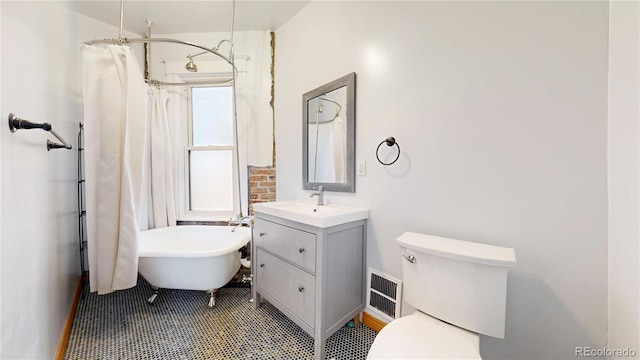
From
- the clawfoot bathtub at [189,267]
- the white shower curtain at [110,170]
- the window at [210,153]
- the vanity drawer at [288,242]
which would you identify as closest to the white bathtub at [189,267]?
Result: the clawfoot bathtub at [189,267]

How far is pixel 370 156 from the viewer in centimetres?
157

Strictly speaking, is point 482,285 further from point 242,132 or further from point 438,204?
point 242,132

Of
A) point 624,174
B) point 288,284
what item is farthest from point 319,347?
point 624,174

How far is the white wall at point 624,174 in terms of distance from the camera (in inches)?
30.2

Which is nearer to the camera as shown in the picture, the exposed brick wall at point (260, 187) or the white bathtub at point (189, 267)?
Result: the white bathtub at point (189, 267)

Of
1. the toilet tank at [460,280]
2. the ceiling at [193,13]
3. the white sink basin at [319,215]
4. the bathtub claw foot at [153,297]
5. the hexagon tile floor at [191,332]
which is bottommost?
the hexagon tile floor at [191,332]

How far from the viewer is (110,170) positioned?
1606mm

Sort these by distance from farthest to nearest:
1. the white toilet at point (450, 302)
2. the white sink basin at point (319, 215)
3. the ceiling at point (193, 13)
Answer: the ceiling at point (193, 13)
the white sink basin at point (319, 215)
the white toilet at point (450, 302)

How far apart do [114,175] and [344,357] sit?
192cm

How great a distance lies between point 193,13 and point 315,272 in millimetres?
2517

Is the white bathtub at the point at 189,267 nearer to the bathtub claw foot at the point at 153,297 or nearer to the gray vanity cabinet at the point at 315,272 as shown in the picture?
the bathtub claw foot at the point at 153,297

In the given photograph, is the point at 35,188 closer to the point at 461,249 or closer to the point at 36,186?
the point at 36,186

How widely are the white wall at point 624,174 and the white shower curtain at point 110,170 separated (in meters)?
2.51

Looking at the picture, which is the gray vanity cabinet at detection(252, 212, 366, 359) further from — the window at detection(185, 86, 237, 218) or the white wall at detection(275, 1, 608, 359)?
the window at detection(185, 86, 237, 218)
